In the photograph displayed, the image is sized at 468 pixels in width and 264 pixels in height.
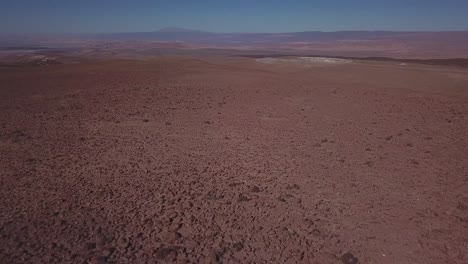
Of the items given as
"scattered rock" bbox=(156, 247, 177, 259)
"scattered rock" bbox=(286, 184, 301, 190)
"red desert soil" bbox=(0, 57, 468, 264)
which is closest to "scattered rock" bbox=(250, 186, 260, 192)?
"red desert soil" bbox=(0, 57, 468, 264)

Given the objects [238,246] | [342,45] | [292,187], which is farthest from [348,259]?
[342,45]

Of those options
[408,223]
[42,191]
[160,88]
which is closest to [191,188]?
[42,191]

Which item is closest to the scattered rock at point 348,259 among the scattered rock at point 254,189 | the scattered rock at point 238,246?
the scattered rock at point 238,246

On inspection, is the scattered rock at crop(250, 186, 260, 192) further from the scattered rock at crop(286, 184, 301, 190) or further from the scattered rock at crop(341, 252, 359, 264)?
the scattered rock at crop(341, 252, 359, 264)

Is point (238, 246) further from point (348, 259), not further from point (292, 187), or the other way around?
point (292, 187)

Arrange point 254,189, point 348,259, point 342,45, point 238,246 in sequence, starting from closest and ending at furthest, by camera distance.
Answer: point 348,259 < point 238,246 < point 254,189 < point 342,45

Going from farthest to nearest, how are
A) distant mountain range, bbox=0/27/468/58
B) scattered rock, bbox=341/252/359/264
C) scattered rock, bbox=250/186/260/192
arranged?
distant mountain range, bbox=0/27/468/58
scattered rock, bbox=250/186/260/192
scattered rock, bbox=341/252/359/264

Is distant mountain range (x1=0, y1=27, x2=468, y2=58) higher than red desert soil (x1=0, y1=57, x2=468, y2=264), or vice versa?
distant mountain range (x1=0, y1=27, x2=468, y2=58)

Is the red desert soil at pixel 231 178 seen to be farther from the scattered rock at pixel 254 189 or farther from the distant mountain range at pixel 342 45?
the distant mountain range at pixel 342 45
